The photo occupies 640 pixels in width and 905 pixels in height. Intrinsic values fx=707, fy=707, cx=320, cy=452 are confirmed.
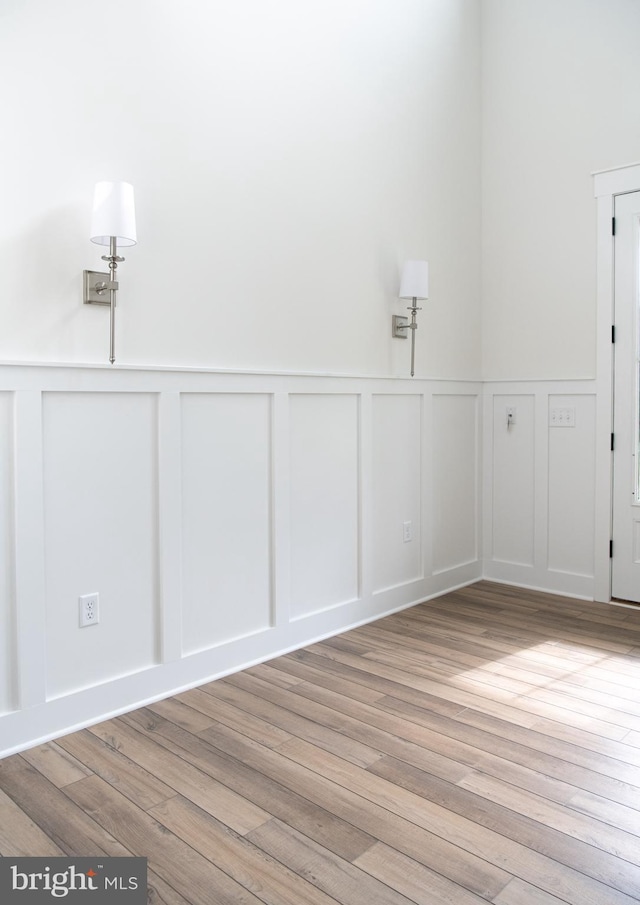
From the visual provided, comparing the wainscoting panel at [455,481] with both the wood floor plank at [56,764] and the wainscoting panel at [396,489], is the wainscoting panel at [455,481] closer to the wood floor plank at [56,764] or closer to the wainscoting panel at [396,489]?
the wainscoting panel at [396,489]

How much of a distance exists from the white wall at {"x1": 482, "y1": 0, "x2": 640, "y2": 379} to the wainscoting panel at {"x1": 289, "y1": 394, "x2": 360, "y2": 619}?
131cm

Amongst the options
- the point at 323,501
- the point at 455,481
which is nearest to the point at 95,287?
the point at 323,501

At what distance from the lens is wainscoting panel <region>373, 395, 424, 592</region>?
140 inches

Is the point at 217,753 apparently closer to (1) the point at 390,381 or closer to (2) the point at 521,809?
(2) the point at 521,809

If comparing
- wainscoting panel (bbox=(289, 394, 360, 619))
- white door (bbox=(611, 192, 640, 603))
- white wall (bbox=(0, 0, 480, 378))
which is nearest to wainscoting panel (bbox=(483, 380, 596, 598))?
white door (bbox=(611, 192, 640, 603))

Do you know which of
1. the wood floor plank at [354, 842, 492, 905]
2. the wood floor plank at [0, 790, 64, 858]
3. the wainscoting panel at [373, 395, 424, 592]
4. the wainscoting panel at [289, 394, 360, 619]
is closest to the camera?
the wood floor plank at [354, 842, 492, 905]

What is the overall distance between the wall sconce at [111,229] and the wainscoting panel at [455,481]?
6.70ft

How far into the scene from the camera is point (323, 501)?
324cm

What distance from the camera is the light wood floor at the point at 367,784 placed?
1.62 meters

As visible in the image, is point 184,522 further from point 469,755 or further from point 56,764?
point 469,755

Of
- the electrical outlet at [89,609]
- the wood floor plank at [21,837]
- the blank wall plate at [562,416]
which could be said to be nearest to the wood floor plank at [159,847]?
the wood floor plank at [21,837]

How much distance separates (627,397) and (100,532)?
2714 millimetres

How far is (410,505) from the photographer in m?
3.76

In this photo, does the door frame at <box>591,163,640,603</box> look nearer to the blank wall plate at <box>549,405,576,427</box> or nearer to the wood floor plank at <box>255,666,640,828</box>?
the blank wall plate at <box>549,405,576,427</box>
